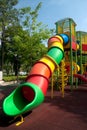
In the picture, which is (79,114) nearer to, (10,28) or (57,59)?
(57,59)

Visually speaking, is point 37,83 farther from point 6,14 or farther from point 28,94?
point 6,14

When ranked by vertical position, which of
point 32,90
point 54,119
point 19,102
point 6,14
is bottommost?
point 54,119

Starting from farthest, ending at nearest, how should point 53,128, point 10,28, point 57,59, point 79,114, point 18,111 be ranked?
point 10,28, point 57,59, point 79,114, point 18,111, point 53,128

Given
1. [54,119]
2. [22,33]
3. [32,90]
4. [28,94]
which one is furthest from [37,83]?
[22,33]

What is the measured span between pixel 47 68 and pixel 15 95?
237 centimetres

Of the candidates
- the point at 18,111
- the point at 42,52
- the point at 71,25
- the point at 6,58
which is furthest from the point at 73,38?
the point at 6,58

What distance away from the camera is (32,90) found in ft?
33.2

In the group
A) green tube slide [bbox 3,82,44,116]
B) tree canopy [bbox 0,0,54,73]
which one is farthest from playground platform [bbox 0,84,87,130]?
tree canopy [bbox 0,0,54,73]

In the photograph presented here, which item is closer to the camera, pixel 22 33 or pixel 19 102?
pixel 19 102

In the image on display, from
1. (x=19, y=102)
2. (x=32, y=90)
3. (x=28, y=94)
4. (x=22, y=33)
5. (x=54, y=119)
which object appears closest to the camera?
(x=54, y=119)

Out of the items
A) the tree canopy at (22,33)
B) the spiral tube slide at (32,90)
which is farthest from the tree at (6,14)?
the spiral tube slide at (32,90)

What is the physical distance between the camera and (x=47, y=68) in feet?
38.4

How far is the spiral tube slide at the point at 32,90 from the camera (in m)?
9.09

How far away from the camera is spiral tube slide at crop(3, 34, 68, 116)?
9.09 meters
